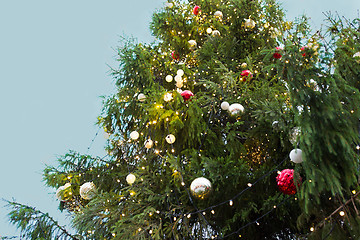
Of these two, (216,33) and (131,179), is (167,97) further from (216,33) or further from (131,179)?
(216,33)

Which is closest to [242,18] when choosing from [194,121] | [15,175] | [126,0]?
[194,121]

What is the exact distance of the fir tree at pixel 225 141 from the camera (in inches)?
82.7

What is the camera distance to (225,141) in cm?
365

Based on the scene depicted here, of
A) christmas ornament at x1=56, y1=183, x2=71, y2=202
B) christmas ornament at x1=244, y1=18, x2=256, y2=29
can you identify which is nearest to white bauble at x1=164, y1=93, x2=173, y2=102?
christmas ornament at x1=56, y1=183, x2=71, y2=202

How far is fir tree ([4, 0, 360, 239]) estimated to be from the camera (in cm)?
210

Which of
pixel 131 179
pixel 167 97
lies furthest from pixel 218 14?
pixel 131 179

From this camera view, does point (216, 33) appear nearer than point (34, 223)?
No

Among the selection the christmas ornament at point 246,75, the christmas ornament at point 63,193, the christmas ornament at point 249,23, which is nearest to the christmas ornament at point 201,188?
the christmas ornament at point 246,75

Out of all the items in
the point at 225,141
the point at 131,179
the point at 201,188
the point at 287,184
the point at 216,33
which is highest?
the point at 216,33

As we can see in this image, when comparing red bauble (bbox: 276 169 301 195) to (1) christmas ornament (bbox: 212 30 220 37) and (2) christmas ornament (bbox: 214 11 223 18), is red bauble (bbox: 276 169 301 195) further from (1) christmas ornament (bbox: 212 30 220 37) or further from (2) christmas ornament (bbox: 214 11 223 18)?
(2) christmas ornament (bbox: 214 11 223 18)

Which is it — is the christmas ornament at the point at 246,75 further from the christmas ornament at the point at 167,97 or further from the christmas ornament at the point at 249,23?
the christmas ornament at the point at 249,23

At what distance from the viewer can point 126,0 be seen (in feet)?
129

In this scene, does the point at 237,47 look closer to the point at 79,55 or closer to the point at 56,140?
the point at 56,140

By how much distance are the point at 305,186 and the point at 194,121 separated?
1.36m
